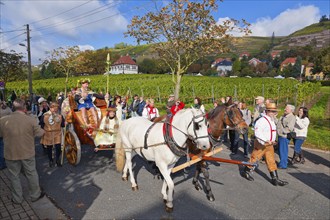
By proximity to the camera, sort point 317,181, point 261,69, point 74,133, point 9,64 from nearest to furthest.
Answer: point 317,181, point 74,133, point 9,64, point 261,69

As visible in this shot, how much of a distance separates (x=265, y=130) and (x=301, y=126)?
231 centimetres

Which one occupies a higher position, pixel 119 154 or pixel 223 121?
pixel 223 121

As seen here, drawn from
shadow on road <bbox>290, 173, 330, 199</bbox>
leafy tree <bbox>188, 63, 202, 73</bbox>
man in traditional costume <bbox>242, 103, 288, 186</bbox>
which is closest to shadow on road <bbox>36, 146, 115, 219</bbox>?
man in traditional costume <bbox>242, 103, 288, 186</bbox>

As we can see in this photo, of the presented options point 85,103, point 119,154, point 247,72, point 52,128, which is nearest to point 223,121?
point 119,154

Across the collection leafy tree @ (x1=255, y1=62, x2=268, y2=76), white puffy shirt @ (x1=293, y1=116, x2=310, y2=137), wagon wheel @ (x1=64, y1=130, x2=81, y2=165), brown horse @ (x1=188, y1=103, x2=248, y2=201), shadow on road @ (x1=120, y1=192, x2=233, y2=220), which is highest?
leafy tree @ (x1=255, y1=62, x2=268, y2=76)

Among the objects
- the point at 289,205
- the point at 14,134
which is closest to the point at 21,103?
the point at 14,134

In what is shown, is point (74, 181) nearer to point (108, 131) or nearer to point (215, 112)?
point (108, 131)

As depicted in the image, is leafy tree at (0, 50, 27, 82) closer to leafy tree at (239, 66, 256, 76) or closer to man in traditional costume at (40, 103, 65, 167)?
man in traditional costume at (40, 103, 65, 167)

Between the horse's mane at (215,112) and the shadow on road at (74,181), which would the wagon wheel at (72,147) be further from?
the horse's mane at (215,112)

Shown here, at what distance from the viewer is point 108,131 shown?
20.1ft

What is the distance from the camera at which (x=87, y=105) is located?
659 cm

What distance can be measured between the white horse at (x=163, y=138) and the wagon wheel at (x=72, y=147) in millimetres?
1480

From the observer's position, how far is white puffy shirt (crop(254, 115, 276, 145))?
5195 mm

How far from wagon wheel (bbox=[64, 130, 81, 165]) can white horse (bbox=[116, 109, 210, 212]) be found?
1.48m
